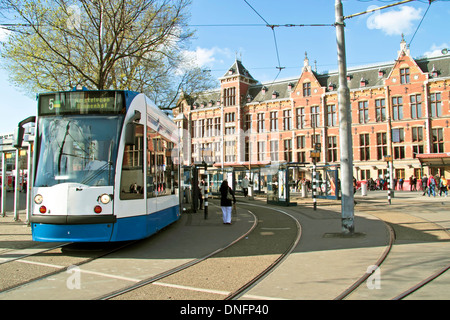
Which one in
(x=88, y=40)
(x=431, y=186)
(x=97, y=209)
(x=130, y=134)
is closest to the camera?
(x=97, y=209)

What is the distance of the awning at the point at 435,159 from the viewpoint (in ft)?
108

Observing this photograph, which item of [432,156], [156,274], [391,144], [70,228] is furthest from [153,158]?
[391,144]

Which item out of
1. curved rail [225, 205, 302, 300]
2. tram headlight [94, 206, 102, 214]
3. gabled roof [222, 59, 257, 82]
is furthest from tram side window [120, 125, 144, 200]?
gabled roof [222, 59, 257, 82]

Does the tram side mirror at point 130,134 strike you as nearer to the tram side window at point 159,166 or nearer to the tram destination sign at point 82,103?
the tram destination sign at point 82,103

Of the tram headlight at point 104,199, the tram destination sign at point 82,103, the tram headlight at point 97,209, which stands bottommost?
the tram headlight at point 97,209

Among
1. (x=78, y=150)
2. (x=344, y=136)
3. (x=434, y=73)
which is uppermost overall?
(x=434, y=73)

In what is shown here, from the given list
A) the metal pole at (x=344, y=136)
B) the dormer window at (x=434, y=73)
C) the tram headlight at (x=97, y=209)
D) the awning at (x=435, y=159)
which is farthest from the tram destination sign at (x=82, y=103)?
the dormer window at (x=434, y=73)

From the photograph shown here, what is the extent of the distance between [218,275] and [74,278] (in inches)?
86.6

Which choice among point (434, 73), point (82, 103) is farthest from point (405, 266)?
point (434, 73)

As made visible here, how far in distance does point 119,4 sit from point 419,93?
3613 cm

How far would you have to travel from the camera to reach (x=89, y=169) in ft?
23.8

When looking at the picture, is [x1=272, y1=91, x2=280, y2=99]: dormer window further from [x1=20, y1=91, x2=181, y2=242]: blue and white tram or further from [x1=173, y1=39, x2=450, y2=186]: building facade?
[x1=20, y1=91, x2=181, y2=242]: blue and white tram

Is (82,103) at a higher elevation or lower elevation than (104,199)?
higher

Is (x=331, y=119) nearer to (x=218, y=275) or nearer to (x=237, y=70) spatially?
(x=237, y=70)
